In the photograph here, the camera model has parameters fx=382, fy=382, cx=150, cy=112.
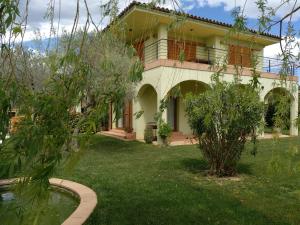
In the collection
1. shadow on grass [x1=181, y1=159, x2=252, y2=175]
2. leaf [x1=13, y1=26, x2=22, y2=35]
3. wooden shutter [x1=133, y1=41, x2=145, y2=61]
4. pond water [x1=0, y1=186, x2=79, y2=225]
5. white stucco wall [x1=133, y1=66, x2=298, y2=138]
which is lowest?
shadow on grass [x1=181, y1=159, x2=252, y2=175]

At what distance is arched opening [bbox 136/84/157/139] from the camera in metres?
18.5

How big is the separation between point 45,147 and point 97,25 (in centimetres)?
130

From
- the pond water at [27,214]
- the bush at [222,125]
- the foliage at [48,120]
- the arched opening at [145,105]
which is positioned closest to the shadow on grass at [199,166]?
the bush at [222,125]

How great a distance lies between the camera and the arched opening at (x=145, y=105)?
18.5 meters

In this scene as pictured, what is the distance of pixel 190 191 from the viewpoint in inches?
298

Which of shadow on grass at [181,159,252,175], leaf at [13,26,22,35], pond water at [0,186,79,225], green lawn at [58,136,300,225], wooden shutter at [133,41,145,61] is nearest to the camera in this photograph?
pond water at [0,186,79,225]

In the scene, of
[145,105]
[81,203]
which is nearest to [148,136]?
[145,105]

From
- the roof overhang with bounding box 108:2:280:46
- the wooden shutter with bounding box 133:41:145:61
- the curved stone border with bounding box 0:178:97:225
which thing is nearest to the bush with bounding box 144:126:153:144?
the curved stone border with bounding box 0:178:97:225

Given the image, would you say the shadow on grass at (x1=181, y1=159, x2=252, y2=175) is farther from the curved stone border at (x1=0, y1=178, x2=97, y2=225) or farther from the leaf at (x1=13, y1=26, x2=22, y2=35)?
the leaf at (x1=13, y1=26, x2=22, y2=35)

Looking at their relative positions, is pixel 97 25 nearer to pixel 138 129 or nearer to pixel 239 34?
pixel 239 34

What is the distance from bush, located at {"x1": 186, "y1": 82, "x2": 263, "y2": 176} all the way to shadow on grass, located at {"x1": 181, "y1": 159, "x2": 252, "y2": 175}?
588mm

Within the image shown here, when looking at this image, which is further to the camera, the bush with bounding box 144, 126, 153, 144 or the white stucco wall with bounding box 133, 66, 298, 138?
the bush with bounding box 144, 126, 153, 144

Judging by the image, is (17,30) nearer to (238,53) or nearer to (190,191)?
(238,53)

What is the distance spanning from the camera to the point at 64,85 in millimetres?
2381
